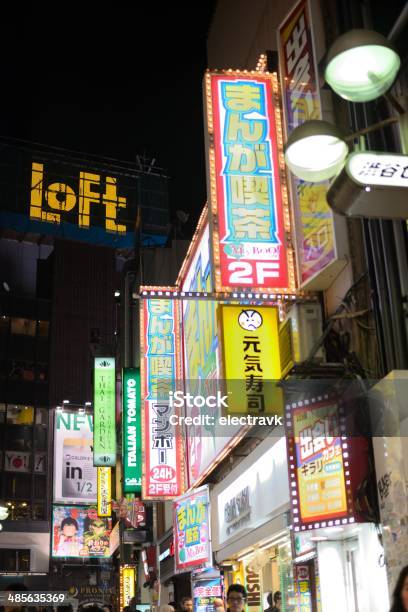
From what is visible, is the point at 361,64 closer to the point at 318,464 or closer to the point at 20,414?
the point at 318,464

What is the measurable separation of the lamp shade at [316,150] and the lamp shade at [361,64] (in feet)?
0.91

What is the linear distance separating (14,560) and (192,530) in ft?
110

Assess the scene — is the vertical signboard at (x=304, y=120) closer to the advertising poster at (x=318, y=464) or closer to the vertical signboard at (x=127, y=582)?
the advertising poster at (x=318, y=464)

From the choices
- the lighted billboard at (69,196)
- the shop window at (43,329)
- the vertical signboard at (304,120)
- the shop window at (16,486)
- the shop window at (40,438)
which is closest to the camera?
the vertical signboard at (304,120)

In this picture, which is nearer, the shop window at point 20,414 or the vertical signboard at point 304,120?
the vertical signboard at point 304,120

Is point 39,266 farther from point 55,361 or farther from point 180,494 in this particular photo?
point 180,494

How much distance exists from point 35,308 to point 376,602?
4998 centimetres

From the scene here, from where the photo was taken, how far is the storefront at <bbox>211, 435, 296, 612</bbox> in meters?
11.7

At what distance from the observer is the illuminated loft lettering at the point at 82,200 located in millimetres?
44375

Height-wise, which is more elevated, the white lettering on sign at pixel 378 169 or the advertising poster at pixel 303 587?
the white lettering on sign at pixel 378 169

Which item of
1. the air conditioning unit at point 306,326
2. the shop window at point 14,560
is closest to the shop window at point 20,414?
the shop window at point 14,560

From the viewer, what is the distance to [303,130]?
525 cm

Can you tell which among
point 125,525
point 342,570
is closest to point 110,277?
point 125,525

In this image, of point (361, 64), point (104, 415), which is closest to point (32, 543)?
point (104, 415)
